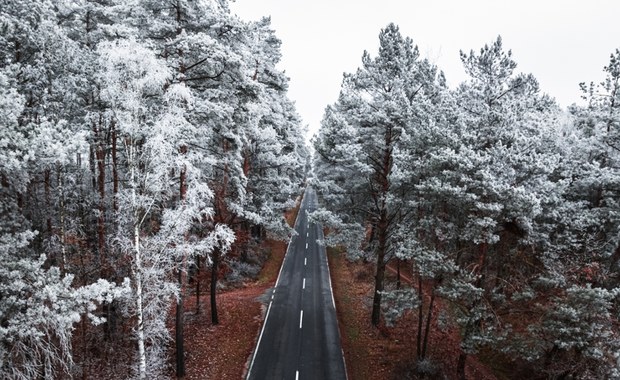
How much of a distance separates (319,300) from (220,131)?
1567 cm

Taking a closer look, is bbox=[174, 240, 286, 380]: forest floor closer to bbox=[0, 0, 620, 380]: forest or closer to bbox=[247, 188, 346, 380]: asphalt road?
bbox=[247, 188, 346, 380]: asphalt road

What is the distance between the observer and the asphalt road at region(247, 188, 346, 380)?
17.3 metres

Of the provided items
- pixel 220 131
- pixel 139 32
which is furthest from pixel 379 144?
pixel 139 32

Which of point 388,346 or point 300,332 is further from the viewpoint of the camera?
point 300,332

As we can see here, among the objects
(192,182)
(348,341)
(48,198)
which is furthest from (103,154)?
(348,341)

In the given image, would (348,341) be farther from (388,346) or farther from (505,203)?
(505,203)

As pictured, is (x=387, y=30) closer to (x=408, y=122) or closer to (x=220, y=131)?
(x=408, y=122)

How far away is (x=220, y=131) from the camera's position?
622 inches

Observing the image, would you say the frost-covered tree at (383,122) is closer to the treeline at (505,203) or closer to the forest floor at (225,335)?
the treeline at (505,203)

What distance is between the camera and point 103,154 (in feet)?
52.4

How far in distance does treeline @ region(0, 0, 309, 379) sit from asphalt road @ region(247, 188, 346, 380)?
15.6ft

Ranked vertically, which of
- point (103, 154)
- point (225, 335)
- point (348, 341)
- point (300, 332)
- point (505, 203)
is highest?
point (103, 154)

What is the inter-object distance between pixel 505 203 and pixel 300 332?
13.5m

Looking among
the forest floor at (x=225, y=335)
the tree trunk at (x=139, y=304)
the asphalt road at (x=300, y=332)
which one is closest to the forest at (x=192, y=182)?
the tree trunk at (x=139, y=304)
